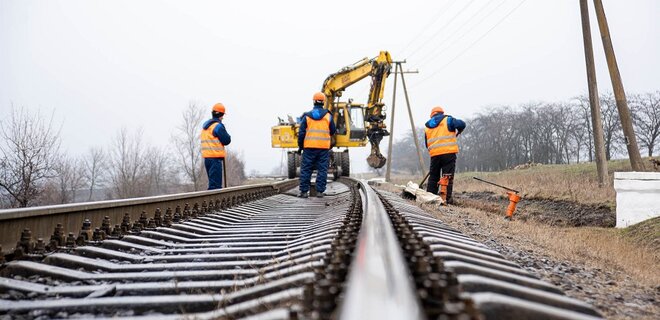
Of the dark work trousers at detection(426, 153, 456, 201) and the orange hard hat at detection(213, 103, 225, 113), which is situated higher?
the orange hard hat at detection(213, 103, 225, 113)

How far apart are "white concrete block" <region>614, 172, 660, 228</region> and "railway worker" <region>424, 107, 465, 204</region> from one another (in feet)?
8.97

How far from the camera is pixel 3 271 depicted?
273 centimetres

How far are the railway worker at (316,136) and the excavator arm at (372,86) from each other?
7174 mm

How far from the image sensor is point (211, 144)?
8789mm

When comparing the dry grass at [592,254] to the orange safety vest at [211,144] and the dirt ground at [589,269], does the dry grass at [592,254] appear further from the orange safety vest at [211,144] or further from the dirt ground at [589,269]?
the orange safety vest at [211,144]

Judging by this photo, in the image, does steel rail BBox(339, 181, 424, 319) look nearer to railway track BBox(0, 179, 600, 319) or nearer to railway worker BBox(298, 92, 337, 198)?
railway track BBox(0, 179, 600, 319)

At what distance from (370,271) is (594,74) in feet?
41.5

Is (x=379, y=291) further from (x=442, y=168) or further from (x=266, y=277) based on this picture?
(x=442, y=168)

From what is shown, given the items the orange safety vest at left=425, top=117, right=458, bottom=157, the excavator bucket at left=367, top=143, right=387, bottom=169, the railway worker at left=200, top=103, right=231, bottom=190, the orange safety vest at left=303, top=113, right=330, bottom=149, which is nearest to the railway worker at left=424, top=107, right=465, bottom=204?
the orange safety vest at left=425, top=117, right=458, bottom=157

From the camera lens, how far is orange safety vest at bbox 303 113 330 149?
903 cm

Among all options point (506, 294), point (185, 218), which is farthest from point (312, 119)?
point (506, 294)

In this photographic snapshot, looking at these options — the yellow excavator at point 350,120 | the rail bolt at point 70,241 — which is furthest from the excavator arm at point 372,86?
the rail bolt at point 70,241

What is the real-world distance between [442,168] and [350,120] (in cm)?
820

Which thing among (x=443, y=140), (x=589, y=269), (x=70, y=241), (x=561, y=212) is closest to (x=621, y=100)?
(x=561, y=212)
